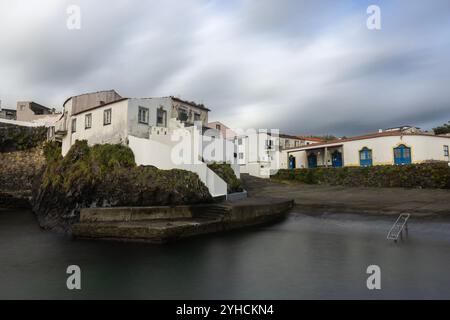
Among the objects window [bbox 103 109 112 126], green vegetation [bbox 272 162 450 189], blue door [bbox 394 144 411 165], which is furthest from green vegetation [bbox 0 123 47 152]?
blue door [bbox 394 144 411 165]

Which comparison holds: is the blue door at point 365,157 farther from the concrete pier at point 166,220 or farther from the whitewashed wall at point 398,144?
Result: the concrete pier at point 166,220

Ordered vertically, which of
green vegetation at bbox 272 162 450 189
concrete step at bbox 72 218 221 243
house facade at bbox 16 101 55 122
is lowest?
concrete step at bbox 72 218 221 243

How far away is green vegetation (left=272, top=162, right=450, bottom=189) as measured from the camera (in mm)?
25172

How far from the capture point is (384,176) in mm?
28359

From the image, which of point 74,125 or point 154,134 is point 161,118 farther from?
point 74,125

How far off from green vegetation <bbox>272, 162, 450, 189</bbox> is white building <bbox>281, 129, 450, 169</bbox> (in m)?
3.65

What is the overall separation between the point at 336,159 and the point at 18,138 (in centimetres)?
3940

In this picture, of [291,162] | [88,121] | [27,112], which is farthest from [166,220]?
[27,112]

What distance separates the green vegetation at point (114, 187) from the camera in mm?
17734

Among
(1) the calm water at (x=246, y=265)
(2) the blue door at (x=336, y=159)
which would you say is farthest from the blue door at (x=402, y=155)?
(1) the calm water at (x=246, y=265)

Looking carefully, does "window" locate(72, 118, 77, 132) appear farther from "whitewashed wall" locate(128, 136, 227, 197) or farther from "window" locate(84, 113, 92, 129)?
"whitewashed wall" locate(128, 136, 227, 197)

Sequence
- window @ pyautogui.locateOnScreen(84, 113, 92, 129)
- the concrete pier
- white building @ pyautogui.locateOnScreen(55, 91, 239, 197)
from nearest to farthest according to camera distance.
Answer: the concrete pier, white building @ pyautogui.locateOnScreen(55, 91, 239, 197), window @ pyautogui.locateOnScreen(84, 113, 92, 129)

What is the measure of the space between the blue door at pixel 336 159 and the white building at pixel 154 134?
19.0 meters

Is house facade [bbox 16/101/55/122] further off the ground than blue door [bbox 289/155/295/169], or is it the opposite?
house facade [bbox 16/101/55/122]
